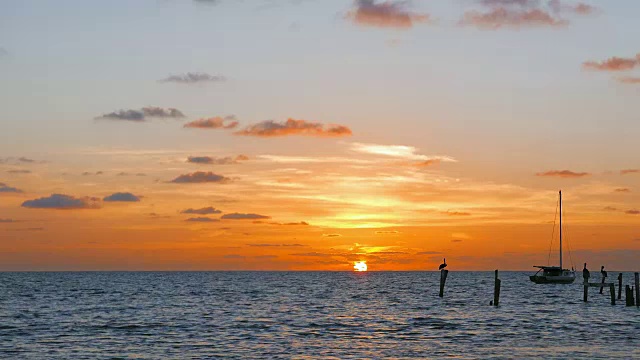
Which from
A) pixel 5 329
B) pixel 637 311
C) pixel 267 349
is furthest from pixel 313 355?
pixel 637 311

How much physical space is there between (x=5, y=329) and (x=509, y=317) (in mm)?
42654

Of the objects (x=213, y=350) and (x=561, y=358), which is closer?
(x=561, y=358)

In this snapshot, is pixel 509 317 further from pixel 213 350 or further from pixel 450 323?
pixel 213 350

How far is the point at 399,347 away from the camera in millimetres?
51312

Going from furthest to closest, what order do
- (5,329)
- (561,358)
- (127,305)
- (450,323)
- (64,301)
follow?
(64,301)
(127,305)
(450,323)
(5,329)
(561,358)

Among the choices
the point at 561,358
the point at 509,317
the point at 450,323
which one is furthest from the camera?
the point at 509,317

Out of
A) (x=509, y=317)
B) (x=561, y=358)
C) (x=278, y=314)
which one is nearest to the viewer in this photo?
(x=561, y=358)

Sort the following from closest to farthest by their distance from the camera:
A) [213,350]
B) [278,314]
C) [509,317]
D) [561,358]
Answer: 1. [561,358]
2. [213,350]
3. [509,317]
4. [278,314]

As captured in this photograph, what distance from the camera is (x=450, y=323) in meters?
68.4

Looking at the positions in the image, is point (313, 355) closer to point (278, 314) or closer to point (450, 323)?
point (450, 323)

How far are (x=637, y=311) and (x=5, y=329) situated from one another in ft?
192

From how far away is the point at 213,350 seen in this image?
49844 mm

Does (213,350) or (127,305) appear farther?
(127,305)

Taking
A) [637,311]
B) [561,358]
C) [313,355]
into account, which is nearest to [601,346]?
[561,358]
